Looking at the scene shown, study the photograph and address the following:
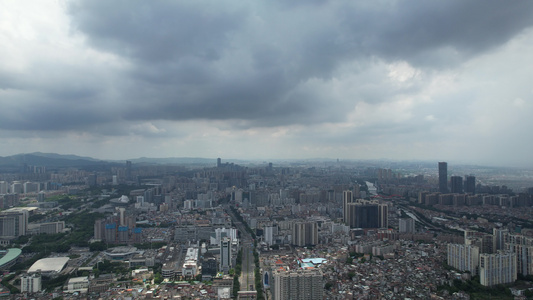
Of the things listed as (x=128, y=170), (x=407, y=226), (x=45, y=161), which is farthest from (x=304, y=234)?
(x=45, y=161)

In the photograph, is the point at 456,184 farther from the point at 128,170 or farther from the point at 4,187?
the point at 4,187

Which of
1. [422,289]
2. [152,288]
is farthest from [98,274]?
[422,289]

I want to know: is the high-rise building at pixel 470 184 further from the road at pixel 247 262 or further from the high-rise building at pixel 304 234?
the road at pixel 247 262

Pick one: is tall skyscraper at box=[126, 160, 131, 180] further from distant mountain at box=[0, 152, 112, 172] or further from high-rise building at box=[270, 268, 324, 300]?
high-rise building at box=[270, 268, 324, 300]

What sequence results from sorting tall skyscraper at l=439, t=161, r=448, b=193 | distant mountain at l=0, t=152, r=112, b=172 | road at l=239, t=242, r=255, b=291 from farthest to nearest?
distant mountain at l=0, t=152, r=112, b=172
tall skyscraper at l=439, t=161, r=448, b=193
road at l=239, t=242, r=255, b=291

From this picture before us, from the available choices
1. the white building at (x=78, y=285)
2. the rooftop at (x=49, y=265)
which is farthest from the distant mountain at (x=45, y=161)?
the white building at (x=78, y=285)

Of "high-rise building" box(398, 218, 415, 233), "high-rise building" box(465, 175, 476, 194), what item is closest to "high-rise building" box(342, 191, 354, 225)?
"high-rise building" box(398, 218, 415, 233)

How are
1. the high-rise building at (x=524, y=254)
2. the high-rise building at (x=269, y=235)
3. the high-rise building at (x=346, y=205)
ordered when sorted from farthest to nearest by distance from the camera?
the high-rise building at (x=346, y=205) < the high-rise building at (x=269, y=235) < the high-rise building at (x=524, y=254)
